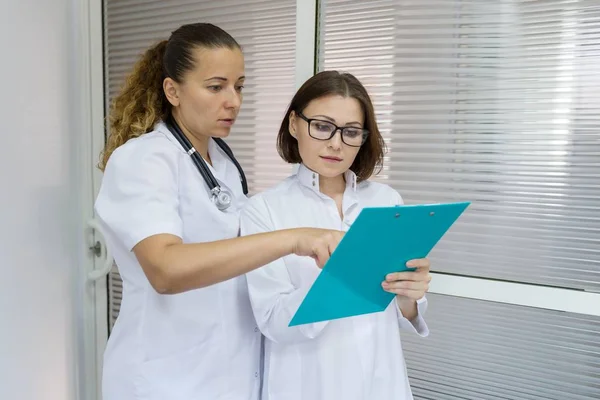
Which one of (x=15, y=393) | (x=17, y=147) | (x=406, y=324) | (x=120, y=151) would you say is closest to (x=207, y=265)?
(x=120, y=151)

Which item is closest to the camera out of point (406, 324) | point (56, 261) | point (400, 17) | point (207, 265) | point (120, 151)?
point (207, 265)

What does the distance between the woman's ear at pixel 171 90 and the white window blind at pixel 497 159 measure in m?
0.59

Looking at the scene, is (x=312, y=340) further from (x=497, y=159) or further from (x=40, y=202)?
(x=40, y=202)

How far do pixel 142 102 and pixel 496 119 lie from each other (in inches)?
36.8

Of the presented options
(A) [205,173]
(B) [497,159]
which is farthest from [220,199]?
(B) [497,159]

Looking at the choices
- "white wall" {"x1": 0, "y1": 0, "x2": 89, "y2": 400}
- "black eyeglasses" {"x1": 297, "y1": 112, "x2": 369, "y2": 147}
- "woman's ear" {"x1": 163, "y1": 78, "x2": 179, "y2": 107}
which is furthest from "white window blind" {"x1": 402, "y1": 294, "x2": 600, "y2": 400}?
"white wall" {"x1": 0, "y1": 0, "x2": 89, "y2": 400}

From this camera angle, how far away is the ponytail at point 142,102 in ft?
4.24

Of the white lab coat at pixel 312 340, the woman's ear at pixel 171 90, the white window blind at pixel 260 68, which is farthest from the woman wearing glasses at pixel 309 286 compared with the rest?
the white window blind at pixel 260 68

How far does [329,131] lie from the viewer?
1.19 metres

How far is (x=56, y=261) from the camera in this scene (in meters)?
1.93

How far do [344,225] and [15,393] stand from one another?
1.33 m

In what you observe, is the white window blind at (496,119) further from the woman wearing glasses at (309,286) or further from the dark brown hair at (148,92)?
the dark brown hair at (148,92)

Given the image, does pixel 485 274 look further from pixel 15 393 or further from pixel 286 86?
pixel 15 393

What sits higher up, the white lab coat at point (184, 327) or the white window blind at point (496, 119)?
the white window blind at point (496, 119)
